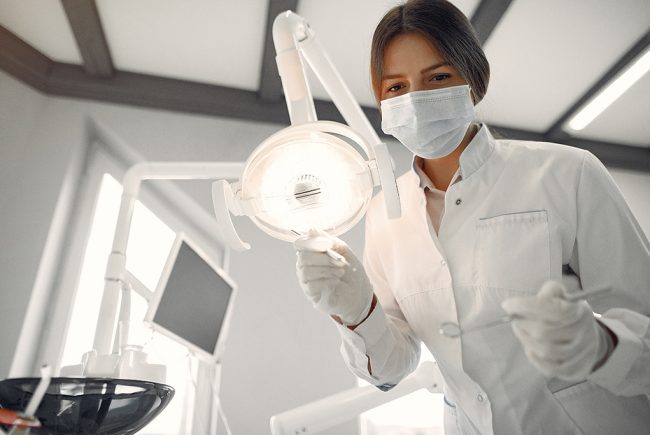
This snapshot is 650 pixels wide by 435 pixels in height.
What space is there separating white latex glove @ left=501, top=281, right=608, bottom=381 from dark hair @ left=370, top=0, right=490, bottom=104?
61 cm

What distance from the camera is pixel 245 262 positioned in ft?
7.49

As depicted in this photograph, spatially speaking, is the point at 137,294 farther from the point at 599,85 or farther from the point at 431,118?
the point at 599,85

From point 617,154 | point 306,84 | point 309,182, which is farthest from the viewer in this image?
point 617,154

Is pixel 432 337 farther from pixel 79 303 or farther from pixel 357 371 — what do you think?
pixel 79 303

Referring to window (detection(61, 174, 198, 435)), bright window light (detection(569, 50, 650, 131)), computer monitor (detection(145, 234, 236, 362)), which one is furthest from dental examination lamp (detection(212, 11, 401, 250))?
bright window light (detection(569, 50, 650, 131))

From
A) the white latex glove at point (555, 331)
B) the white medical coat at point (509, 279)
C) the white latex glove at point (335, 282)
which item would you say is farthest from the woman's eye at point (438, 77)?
the white latex glove at point (555, 331)

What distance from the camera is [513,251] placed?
891 mm

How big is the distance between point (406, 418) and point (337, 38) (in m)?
1.94

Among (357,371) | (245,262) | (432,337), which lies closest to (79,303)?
(245,262)

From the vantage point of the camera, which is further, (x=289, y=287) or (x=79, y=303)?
(x=289, y=287)

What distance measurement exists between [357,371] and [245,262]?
139cm

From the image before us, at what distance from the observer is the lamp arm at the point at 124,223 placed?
94cm

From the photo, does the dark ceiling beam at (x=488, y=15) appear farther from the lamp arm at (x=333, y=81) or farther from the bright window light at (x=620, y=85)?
the lamp arm at (x=333, y=81)

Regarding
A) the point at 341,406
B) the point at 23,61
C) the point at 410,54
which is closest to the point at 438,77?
the point at 410,54
